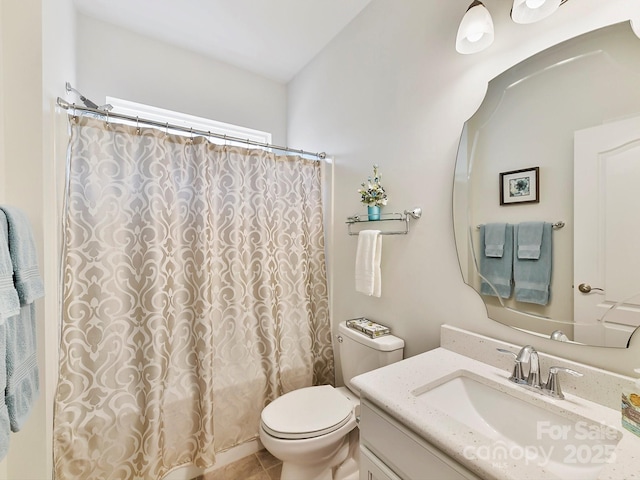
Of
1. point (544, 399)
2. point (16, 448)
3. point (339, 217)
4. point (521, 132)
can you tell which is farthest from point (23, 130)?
point (544, 399)

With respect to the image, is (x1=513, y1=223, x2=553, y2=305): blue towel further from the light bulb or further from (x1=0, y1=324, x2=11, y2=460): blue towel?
(x1=0, y1=324, x2=11, y2=460): blue towel

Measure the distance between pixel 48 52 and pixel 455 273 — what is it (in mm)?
1948

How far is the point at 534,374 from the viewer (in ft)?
2.83

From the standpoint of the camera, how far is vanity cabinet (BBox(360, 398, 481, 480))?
0.66 m

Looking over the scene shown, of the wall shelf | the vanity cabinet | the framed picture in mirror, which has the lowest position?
the vanity cabinet

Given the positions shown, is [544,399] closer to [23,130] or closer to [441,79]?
[441,79]

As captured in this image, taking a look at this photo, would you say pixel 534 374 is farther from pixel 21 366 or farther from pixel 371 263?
pixel 21 366

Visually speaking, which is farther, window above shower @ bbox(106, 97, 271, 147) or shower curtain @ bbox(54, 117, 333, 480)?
window above shower @ bbox(106, 97, 271, 147)

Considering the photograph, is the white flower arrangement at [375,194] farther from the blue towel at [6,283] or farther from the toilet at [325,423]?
the blue towel at [6,283]

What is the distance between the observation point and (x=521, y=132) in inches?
38.3

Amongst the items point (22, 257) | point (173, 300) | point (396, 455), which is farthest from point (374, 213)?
point (22, 257)

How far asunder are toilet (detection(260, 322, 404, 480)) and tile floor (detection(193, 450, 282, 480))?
0.33 metres

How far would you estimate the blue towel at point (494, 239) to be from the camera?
1.03 metres

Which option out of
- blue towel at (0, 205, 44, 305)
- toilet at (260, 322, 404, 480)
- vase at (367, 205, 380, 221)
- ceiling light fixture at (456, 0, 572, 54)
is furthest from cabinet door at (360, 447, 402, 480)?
ceiling light fixture at (456, 0, 572, 54)
